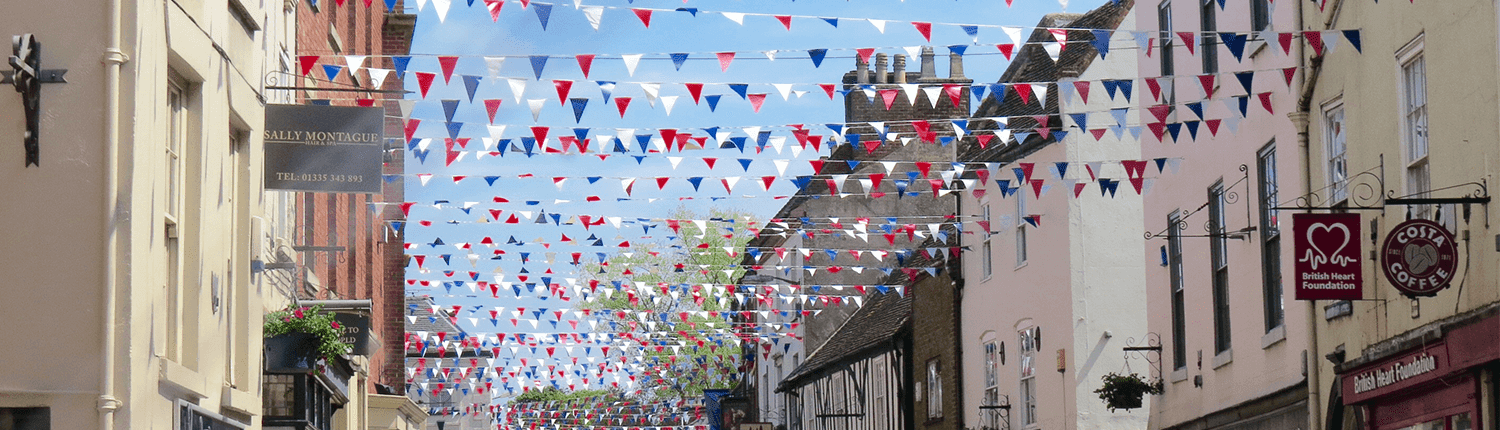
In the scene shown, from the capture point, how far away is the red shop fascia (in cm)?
1074

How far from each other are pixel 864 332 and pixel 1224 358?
63.9 ft

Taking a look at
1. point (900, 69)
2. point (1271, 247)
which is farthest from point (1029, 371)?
point (900, 69)

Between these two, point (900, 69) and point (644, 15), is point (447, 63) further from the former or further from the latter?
point (900, 69)

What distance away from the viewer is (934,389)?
29.9 metres

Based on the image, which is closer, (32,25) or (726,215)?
(32,25)

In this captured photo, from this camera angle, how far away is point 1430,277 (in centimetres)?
1095

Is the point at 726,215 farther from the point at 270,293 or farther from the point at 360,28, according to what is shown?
the point at 270,293

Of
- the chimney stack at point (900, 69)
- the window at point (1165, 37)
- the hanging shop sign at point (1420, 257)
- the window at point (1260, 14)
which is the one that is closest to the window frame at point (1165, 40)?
the window at point (1165, 37)

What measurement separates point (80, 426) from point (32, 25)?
Answer: 232 centimetres

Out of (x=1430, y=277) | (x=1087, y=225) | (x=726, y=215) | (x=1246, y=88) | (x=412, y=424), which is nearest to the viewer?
(x=1430, y=277)

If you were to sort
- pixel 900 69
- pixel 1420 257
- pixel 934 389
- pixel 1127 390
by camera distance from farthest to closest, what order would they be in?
pixel 900 69 → pixel 934 389 → pixel 1127 390 → pixel 1420 257

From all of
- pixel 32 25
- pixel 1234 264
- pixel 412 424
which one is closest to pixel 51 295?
pixel 32 25

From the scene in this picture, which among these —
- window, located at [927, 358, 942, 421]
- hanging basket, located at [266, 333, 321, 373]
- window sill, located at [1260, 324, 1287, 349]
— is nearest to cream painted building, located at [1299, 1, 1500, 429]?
window sill, located at [1260, 324, 1287, 349]

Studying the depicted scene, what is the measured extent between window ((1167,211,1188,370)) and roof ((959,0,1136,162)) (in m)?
3.53
